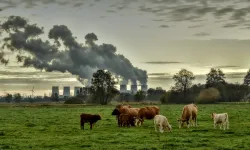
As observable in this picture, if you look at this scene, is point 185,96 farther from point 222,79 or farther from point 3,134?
point 3,134

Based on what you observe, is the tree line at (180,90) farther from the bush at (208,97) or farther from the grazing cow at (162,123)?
the grazing cow at (162,123)

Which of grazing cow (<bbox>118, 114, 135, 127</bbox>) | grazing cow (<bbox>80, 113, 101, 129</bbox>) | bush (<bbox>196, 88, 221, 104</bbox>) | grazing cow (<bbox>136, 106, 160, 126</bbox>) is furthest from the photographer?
bush (<bbox>196, 88, 221, 104</bbox>)

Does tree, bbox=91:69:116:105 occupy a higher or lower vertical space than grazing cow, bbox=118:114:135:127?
higher

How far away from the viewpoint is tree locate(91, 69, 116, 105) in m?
133

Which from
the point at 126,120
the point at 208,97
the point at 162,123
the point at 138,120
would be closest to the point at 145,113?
the point at 138,120

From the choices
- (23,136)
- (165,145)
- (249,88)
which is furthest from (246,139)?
(249,88)

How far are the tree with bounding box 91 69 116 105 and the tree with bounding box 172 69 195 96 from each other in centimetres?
2366

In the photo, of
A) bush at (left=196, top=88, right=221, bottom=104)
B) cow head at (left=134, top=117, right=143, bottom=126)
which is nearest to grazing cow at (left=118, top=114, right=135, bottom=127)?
cow head at (left=134, top=117, right=143, bottom=126)

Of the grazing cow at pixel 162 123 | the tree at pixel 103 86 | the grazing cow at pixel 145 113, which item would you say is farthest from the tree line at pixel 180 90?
the grazing cow at pixel 162 123

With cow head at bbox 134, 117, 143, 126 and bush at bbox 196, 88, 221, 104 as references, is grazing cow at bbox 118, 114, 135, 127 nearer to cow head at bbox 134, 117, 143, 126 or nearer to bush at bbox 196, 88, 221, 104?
cow head at bbox 134, 117, 143, 126

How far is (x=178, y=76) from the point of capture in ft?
452

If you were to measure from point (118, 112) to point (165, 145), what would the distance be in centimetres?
1594

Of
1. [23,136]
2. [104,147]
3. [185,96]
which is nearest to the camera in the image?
[104,147]

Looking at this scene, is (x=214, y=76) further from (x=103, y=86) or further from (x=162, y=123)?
(x=162, y=123)
